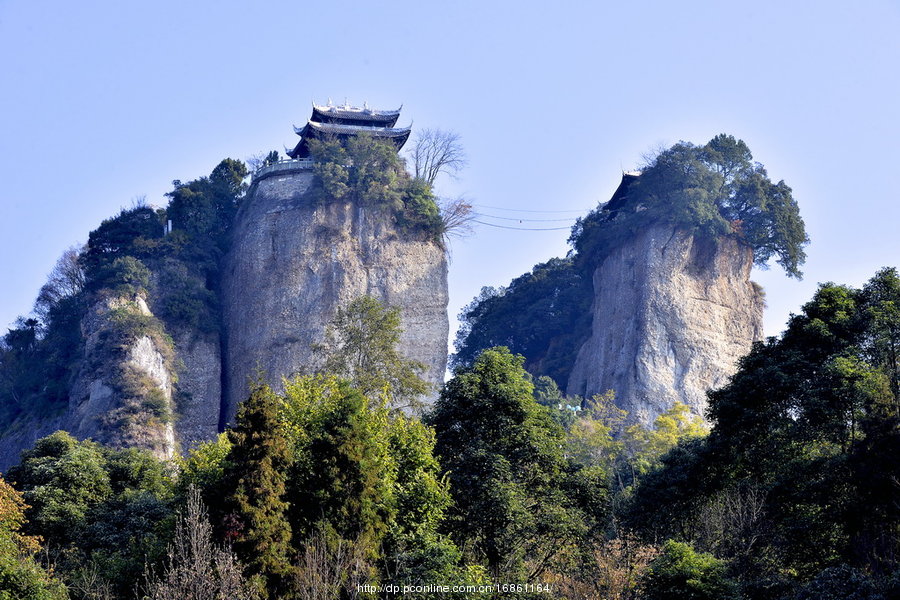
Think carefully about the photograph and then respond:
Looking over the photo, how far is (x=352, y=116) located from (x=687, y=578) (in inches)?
1426

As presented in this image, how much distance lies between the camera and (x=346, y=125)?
53.9 meters

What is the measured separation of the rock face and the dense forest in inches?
671

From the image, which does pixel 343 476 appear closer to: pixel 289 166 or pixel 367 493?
pixel 367 493

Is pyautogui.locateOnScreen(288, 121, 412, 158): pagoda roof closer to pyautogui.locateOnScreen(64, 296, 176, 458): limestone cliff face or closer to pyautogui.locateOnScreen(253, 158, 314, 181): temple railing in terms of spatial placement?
pyautogui.locateOnScreen(253, 158, 314, 181): temple railing

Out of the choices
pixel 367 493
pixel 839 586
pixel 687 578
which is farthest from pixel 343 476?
pixel 839 586

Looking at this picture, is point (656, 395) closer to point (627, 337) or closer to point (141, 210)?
point (627, 337)

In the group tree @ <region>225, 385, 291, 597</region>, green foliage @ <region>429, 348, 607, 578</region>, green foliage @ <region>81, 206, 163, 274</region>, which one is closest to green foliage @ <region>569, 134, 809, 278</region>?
green foliage @ <region>81, 206, 163, 274</region>

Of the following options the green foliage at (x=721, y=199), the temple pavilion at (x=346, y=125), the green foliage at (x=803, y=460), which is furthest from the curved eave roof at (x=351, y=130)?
the green foliage at (x=803, y=460)

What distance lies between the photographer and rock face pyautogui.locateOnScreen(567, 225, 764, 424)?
49.6 m

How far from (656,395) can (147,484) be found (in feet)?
80.8

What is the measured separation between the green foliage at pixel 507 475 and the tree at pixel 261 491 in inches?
154

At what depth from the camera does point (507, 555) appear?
2345cm

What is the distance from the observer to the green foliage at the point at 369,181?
49938mm

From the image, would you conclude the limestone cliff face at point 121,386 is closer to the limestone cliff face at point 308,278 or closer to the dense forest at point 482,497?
the limestone cliff face at point 308,278
